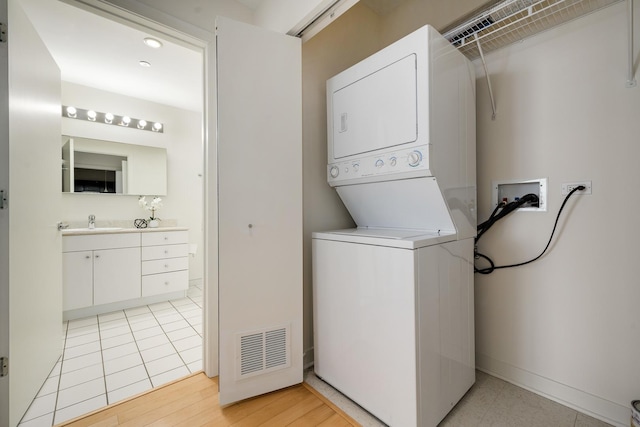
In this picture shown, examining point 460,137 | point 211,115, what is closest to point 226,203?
point 211,115

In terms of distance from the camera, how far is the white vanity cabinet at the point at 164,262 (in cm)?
331

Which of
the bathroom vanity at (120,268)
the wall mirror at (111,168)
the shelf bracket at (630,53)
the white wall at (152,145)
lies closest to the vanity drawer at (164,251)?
the bathroom vanity at (120,268)

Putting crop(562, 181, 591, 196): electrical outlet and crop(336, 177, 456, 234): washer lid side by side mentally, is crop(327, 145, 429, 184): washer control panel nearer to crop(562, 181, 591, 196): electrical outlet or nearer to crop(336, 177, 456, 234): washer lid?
crop(336, 177, 456, 234): washer lid

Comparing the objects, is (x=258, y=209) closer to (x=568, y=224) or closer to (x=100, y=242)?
(x=568, y=224)

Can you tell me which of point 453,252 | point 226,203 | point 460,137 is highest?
point 460,137

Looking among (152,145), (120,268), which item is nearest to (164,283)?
(120,268)

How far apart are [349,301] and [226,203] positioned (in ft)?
2.98

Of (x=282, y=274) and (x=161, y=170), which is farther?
(x=161, y=170)

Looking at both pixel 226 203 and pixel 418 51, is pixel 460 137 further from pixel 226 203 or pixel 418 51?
pixel 226 203

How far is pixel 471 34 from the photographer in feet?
5.19

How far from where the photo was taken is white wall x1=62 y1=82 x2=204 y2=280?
3.32 m

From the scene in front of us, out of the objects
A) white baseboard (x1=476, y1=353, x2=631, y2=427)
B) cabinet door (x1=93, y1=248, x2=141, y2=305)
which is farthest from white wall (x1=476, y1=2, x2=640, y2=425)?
cabinet door (x1=93, y1=248, x2=141, y2=305)

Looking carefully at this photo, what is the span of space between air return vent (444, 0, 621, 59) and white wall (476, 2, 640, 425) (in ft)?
0.17

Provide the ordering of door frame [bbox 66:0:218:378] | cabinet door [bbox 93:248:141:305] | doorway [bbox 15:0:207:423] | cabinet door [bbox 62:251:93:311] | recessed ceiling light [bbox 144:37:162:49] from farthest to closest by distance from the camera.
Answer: cabinet door [bbox 93:248:141:305], cabinet door [bbox 62:251:93:311], recessed ceiling light [bbox 144:37:162:49], doorway [bbox 15:0:207:423], door frame [bbox 66:0:218:378]
